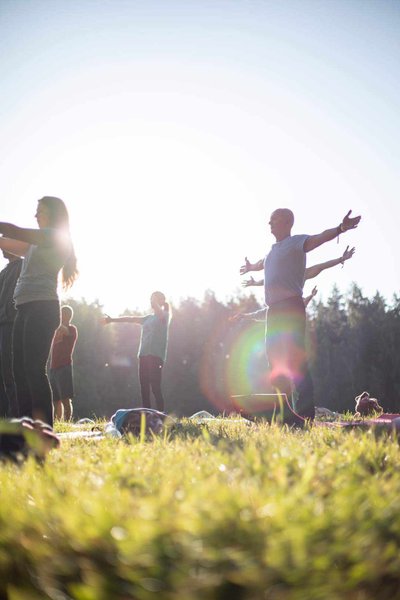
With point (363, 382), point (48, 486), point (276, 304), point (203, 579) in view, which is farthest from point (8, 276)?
point (363, 382)

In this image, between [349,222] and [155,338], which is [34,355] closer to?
[349,222]

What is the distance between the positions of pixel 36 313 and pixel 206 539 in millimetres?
3175

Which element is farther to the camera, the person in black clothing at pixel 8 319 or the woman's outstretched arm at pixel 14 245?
the person in black clothing at pixel 8 319

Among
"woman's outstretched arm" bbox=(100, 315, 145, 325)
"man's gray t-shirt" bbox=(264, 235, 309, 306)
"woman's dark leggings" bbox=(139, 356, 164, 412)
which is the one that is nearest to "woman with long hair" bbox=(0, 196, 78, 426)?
"man's gray t-shirt" bbox=(264, 235, 309, 306)

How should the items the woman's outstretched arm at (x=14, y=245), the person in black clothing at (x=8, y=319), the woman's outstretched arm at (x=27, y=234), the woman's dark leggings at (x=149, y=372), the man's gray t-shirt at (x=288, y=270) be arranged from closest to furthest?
1. the woman's outstretched arm at (x=27, y=234)
2. the woman's outstretched arm at (x=14, y=245)
3. the man's gray t-shirt at (x=288, y=270)
4. the person in black clothing at (x=8, y=319)
5. the woman's dark leggings at (x=149, y=372)

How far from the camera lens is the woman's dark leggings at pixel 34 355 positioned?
4066 millimetres

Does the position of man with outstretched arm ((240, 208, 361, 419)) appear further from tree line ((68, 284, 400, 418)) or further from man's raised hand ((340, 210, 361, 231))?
tree line ((68, 284, 400, 418))

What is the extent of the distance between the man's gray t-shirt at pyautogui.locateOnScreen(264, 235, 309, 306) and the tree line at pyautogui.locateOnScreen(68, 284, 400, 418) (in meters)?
34.2

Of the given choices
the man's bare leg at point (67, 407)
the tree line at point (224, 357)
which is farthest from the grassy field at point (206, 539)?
the tree line at point (224, 357)

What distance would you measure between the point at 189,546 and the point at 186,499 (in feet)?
0.94

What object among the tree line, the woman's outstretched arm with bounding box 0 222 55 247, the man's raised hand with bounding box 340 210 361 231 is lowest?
the tree line

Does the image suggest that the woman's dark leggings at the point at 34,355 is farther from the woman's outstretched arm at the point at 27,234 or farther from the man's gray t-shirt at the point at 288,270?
the man's gray t-shirt at the point at 288,270

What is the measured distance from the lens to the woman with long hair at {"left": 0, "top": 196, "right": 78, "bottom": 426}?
407cm

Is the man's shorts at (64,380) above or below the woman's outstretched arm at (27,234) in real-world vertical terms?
below
